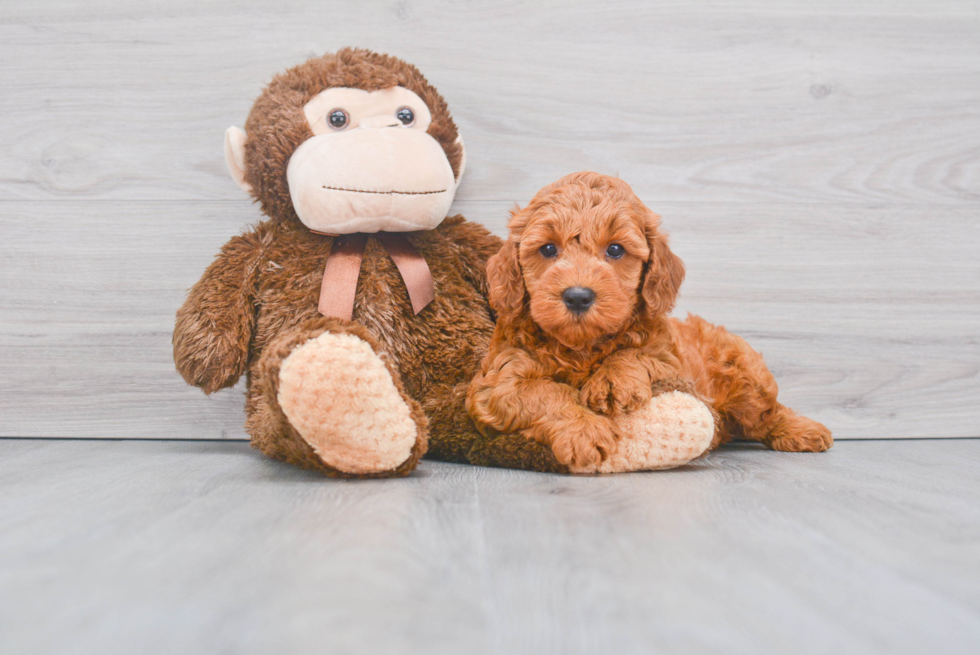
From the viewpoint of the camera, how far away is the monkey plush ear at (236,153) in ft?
4.17

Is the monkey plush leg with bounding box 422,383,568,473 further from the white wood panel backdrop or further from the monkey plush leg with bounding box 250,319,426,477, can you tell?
the white wood panel backdrop

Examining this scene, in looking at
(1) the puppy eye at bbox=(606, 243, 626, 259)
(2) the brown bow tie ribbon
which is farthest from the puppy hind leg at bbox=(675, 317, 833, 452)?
(2) the brown bow tie ribbon

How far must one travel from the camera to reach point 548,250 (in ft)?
3.49

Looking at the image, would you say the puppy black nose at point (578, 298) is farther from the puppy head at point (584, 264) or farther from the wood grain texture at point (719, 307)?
the wood grain texture at point (719, 307)

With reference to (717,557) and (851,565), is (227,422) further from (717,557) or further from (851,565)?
(851,565)

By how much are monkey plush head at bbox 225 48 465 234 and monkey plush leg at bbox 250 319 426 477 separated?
29 centimetres

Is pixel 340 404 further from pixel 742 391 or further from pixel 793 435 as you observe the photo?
pixel 793 435

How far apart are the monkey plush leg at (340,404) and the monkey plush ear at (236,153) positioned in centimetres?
49

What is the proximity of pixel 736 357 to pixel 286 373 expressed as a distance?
0.84 m

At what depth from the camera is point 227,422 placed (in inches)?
60.2

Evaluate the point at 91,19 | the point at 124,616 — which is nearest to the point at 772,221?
the point at 124,616

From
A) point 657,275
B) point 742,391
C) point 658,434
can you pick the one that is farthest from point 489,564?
point 742,391

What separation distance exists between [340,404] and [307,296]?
0.38 meters

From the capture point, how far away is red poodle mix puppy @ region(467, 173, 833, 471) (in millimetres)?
1012
